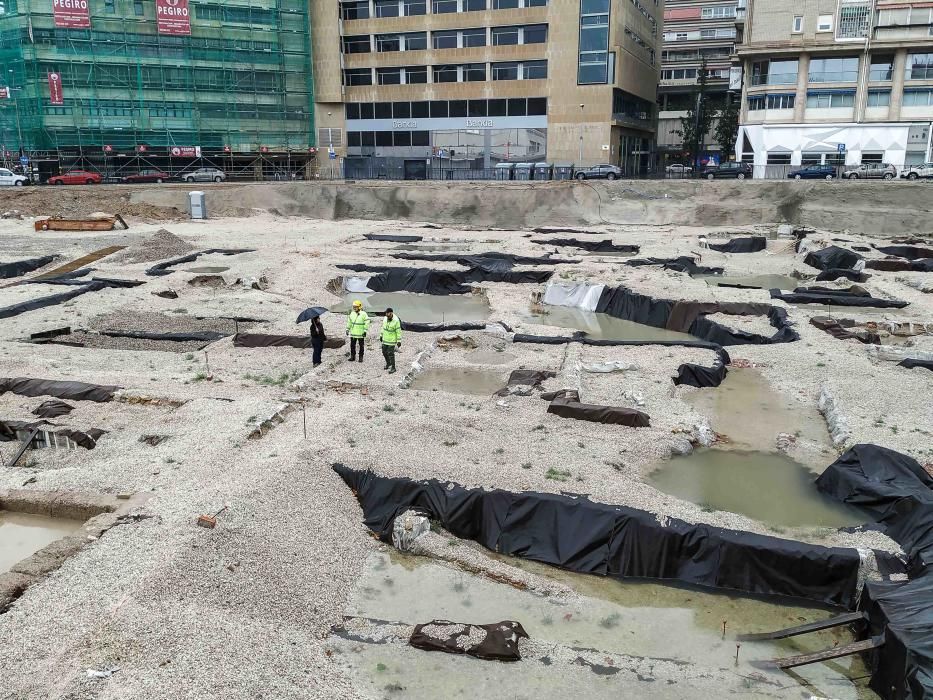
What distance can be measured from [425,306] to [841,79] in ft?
142

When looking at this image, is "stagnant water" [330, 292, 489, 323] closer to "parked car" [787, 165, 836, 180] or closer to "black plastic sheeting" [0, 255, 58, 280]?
"black plastic sheeting" [0, 255, 58, 280]

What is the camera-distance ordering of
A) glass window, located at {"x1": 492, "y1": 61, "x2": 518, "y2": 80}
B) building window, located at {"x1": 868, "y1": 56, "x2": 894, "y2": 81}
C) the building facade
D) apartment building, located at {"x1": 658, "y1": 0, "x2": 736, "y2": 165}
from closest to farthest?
1. building window, located at {"x1": 868, "y1": 56, "x2": 894, "y2": 81}
2. the building facade
3. glass window, located at {"x1": 492, "y1": 61, "x2": 518, "y2": 80}
4. apartment building, located at {"x1": 658, "y1": 0, "x2": 736, "y2": 165}

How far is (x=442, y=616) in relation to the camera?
31.8 feet

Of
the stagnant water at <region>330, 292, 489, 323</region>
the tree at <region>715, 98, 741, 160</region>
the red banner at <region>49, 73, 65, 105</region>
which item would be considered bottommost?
the stagnant water at <region>330, 292, 489, 323</region>

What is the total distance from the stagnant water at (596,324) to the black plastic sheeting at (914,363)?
20.5 feet

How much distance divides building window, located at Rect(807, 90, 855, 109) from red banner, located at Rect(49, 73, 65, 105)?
2165 inches

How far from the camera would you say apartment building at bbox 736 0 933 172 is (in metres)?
53.3

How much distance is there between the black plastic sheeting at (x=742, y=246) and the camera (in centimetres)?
3769

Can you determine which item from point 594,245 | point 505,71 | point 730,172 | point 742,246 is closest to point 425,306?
point 594,245

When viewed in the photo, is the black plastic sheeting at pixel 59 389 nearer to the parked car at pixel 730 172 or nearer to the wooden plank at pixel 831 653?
the wooden plank at pixel 831 653

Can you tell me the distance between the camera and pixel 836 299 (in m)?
25.5

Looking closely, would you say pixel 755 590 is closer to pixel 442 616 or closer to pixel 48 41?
pixel 442 616

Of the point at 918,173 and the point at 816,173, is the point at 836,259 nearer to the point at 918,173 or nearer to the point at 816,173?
the point at 816,173

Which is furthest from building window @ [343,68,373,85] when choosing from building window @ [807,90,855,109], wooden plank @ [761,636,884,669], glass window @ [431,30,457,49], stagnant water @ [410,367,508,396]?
wooden plank @ [761,636,884,669]
